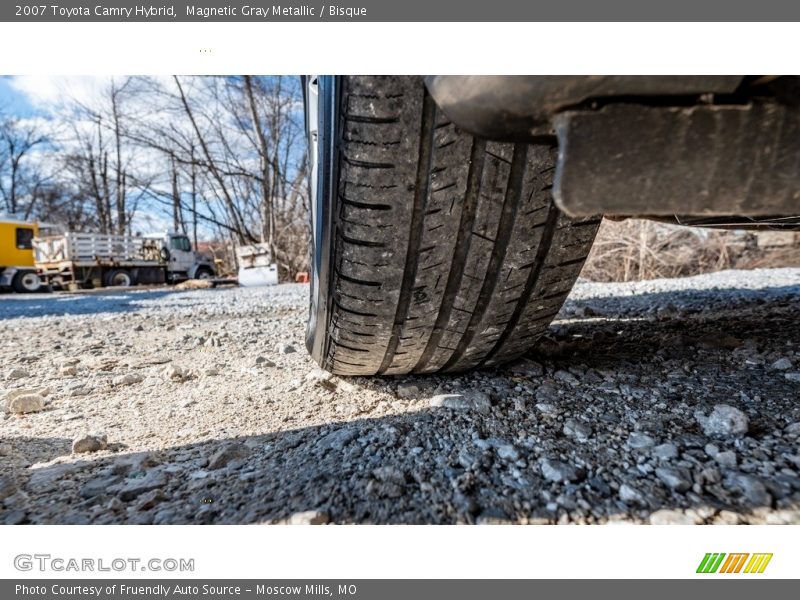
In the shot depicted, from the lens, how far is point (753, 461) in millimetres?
656

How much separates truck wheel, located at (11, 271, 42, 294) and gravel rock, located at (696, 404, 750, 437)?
14.7 metres

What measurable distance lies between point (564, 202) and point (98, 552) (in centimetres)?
79

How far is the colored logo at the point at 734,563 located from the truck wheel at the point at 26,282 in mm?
14756

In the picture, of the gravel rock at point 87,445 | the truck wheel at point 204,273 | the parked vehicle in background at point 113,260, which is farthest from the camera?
the truck wheel at point 204,273

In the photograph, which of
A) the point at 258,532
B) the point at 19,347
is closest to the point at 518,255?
the point at 258,532

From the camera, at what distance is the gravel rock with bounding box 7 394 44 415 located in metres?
1.13

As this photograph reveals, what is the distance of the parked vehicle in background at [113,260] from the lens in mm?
11172

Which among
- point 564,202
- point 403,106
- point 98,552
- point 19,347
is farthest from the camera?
point 19,347

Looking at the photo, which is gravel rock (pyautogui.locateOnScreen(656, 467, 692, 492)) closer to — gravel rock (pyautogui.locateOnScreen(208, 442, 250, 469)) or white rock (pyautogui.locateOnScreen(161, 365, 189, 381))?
gravel rock (pyautogui.locateOnScreen(208, 442, 250, 469))

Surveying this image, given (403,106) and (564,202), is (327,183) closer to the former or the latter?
(403,106)

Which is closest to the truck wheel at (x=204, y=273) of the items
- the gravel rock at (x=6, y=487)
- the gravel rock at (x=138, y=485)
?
the gravel rock at (x=6, y=487)

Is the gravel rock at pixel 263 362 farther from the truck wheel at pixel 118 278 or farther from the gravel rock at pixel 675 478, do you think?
the truck wheel at pixel 118 278

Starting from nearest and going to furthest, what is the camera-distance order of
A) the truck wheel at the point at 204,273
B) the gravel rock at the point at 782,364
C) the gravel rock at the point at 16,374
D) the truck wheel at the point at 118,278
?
the gravel rock at the point at 782,364 → the gravel rock at the point at 16,374 → the truck wheel at the point at 118,278 → the truck wheel at the point at 204,273

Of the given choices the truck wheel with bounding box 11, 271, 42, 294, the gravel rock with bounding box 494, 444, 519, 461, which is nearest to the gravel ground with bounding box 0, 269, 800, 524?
the gravel rock with bounding box 494, 444, 519, 461
